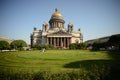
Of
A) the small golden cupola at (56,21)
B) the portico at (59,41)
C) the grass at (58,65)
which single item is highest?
the small golden cupola at (56,21)

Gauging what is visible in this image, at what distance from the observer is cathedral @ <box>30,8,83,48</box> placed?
293 ft

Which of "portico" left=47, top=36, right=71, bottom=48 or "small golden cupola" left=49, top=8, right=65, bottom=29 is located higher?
"small golden cupola" left=49, top=8, right=65, bottom=29

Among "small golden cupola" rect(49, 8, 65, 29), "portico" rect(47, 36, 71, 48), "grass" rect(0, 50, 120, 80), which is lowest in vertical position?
"grass" rect(0, 50, 120, 80)

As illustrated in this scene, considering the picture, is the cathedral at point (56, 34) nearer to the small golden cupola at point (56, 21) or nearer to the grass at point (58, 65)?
the small golden cupola at point (56, 21)

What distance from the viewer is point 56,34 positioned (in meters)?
88.8

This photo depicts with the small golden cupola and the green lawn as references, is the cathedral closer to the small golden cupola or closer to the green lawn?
the small golden cupola

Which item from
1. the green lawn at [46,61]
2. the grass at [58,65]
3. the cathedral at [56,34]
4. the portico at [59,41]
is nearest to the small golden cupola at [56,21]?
the cathedral at [56,34]

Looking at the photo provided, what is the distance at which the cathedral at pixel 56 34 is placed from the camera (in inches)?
3516

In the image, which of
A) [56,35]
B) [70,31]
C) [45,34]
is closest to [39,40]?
[45,34]

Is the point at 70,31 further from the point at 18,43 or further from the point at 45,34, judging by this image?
the point at 18,43

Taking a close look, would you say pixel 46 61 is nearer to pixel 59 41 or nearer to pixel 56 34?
pixel 56 34

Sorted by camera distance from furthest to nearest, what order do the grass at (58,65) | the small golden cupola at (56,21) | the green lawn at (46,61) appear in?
the small golden cupola at (56,21) → the green lawn at (46,61) → the grass at (58,65)

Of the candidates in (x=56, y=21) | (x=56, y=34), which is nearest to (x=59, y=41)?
(x=56, y=34)

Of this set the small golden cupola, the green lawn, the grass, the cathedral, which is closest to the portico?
the cathedral
